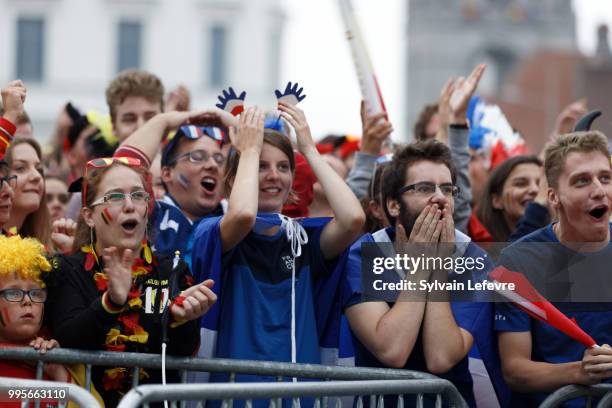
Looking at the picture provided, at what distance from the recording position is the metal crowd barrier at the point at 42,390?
186 inches

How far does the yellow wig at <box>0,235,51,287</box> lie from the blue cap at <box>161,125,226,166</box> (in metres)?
1.47

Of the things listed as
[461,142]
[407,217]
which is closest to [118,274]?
[407,217]

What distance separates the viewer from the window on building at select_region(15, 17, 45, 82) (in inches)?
2196

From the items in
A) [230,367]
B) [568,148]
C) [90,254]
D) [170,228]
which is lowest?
[230,367]

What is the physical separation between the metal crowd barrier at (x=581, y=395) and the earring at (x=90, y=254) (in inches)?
70.8

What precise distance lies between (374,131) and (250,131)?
1.37m

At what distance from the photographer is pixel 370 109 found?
7.23 meters

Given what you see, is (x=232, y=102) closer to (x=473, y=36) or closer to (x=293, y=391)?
(x=293, y=391)

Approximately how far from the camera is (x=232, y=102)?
6.48 meters

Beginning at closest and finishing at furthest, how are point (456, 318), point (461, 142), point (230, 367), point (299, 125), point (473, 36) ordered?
1. point (230, 367)
2. point (456, 318)
3. point (299, 125)
4. point (461, 142)
5. point (473, 36)

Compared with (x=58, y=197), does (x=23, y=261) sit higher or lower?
lower

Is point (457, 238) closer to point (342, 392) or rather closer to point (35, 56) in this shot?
point (342, 392)

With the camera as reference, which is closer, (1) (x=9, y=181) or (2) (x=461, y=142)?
(1) (x=9, y=181)

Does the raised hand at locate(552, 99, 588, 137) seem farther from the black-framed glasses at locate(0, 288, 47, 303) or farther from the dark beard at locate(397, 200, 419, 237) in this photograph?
the black-framed glasses at locate(0, 288, 47, 303)
